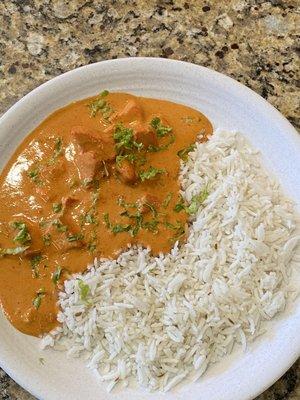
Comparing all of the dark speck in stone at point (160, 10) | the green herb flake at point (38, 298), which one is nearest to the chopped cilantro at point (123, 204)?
the green herb flake at point (38, 298)

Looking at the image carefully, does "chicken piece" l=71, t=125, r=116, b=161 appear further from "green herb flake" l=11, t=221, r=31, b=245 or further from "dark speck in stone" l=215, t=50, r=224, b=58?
"dark speck in stone" l=215, t=50, r=224, b=58

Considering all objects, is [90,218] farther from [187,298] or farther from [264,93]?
[264,93]

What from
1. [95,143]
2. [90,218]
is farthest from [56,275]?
[95,143]

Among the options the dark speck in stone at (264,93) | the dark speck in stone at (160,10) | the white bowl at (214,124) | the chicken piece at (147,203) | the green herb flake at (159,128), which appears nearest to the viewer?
the white bowl at (214,124)

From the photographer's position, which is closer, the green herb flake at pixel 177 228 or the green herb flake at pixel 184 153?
the green herb flake at pixel 177 228

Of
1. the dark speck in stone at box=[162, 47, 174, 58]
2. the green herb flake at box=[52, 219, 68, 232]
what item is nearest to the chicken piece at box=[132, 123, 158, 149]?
the green herb flake at box=[52, 219, 68, 232]

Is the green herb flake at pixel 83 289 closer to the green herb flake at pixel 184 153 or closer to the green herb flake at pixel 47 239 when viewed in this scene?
the green herb flake at pixel 47 239

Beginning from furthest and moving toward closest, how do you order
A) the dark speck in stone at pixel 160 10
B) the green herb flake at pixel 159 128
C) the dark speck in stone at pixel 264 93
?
the dark speck in stone at pixel 160 10, the dark speck in stone at pixel 264 93, the green herb flake at pixel 159 128

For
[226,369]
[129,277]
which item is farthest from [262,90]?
[226,369]
